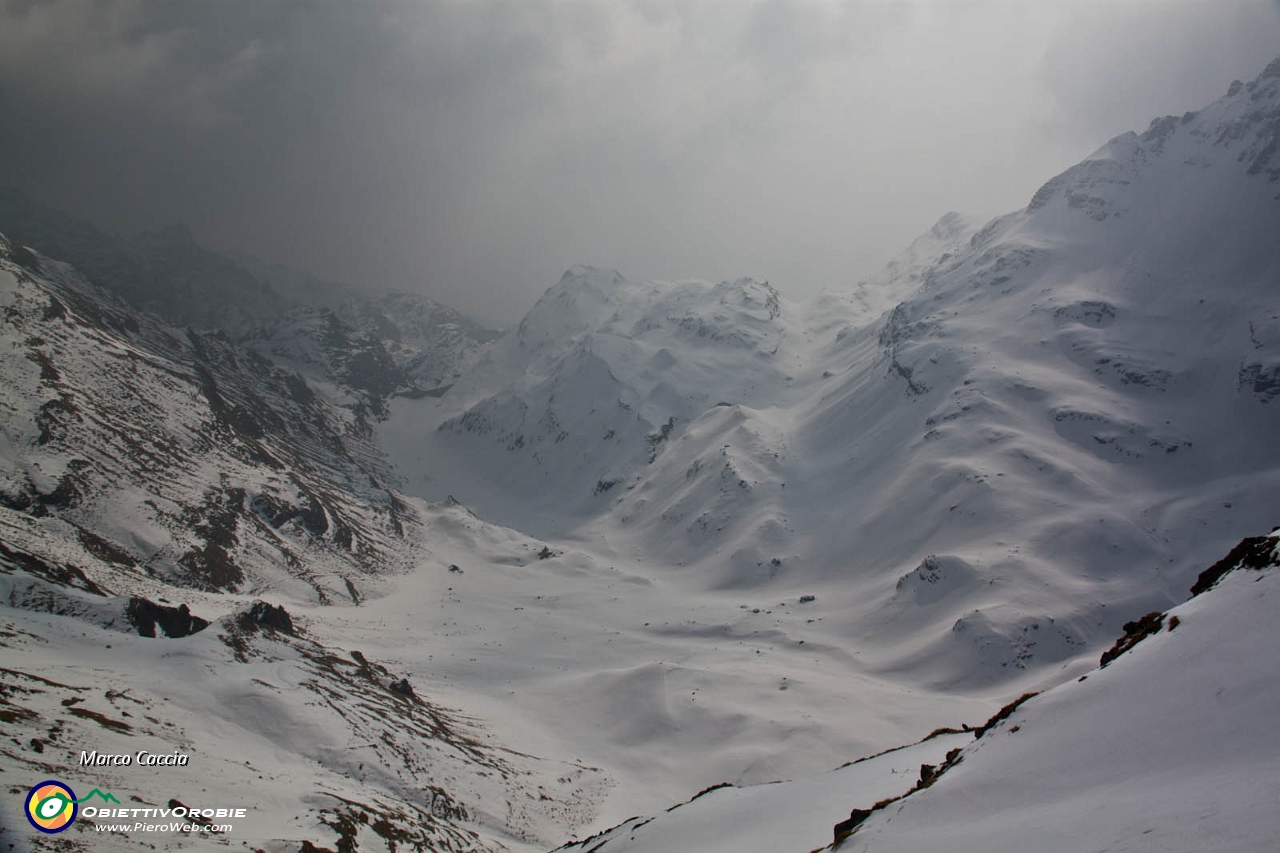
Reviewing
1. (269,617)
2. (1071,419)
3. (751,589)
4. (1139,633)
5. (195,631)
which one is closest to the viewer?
(1139,633)

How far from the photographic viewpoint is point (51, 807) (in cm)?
2555

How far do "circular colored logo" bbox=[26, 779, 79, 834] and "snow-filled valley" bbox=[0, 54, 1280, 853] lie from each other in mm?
665

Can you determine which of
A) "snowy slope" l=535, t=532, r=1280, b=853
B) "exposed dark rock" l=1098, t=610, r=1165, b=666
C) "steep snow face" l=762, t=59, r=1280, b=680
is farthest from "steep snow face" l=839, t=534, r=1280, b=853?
"steep snow face" l=762, t=59, r=1280, b=680

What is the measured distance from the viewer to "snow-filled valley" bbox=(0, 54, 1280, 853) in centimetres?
1580

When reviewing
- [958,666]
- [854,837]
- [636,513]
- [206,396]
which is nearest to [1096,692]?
[854,837]

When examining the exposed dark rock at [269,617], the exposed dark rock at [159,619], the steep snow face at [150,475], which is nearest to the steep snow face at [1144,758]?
the exposed dark rock at [159,619]

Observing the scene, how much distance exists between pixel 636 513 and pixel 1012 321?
104 meters

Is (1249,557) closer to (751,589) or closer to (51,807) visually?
(51,807)

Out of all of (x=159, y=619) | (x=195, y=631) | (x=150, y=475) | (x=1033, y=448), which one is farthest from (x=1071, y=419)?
(x=150, y=475)

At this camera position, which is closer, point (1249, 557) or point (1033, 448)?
point (1249, 557)

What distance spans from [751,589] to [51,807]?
110980mm

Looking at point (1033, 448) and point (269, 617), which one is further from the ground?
point (1033, 448)

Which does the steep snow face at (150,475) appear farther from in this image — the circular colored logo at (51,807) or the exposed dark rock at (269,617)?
the circular colored logo at (51,807)

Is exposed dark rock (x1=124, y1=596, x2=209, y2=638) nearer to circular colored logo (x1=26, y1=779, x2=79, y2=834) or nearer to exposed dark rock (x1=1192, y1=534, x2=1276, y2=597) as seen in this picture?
circular colored logo (x1=26, y1=779, x2=79, y2=834)
